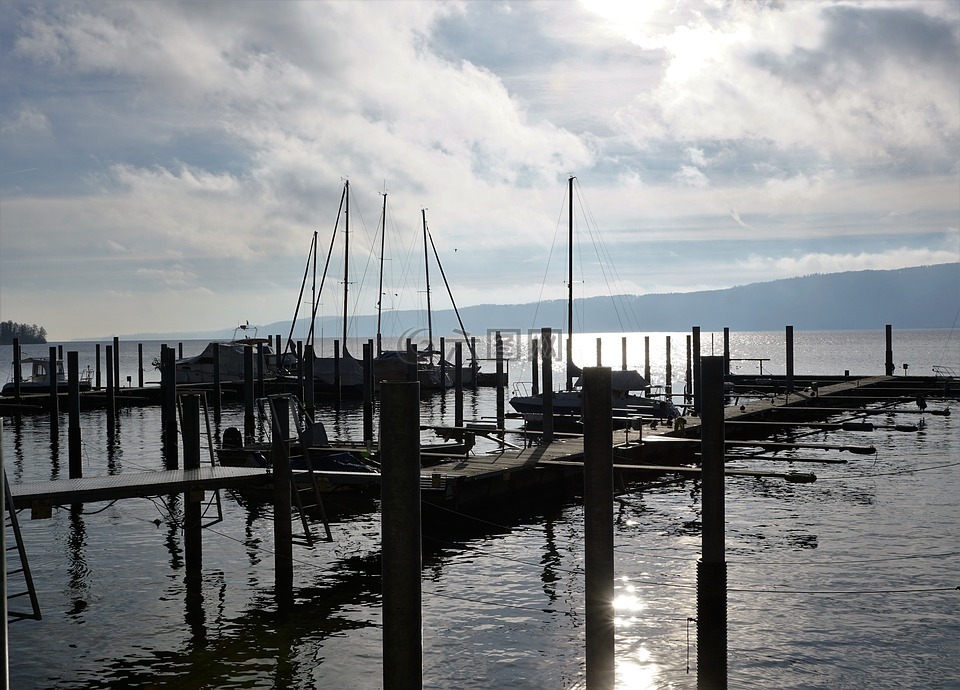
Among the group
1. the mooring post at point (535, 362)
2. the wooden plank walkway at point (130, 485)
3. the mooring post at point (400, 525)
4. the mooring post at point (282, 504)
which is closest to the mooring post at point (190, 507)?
the wooden plank walkway at point (130, 485)

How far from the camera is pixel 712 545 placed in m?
9.04

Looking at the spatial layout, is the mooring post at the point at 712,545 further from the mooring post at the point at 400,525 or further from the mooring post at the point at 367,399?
the mooring post at the point at 367,399

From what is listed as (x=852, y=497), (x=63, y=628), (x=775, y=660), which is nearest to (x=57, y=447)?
(x=63, y=628)

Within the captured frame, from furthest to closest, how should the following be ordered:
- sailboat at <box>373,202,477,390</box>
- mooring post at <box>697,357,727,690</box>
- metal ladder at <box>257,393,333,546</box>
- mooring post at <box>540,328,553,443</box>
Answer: sailboat at <box>373,202,477,390</box>
mooring post at <box>540,328,553,443</box>
metal ladder at <box>257,393,333,546</box>
mooring post at <box>697,357,727,690</box>

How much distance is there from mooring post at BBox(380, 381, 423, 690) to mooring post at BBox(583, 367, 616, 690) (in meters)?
2.02

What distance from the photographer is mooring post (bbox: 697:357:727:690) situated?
905 centimetres

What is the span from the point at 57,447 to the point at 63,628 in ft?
86.0

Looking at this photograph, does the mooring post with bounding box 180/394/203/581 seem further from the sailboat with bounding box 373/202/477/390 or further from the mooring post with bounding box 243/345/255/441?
the sailboat with bounding box 373/202/477/390

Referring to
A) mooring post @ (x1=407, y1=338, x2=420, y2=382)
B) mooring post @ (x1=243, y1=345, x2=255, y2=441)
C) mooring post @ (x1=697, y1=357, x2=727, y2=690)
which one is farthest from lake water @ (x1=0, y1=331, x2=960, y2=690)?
mooring post @ (x1=243, y1=345, x2=255, y2=441)

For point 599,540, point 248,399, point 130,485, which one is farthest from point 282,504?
point 248,399

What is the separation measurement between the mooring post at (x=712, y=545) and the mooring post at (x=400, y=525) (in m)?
3.21

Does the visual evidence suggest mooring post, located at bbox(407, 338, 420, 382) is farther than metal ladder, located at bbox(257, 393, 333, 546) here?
Yes

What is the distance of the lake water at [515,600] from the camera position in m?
12.0

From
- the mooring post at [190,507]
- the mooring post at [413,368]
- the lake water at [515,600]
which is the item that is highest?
the mooring post at [413,368]
